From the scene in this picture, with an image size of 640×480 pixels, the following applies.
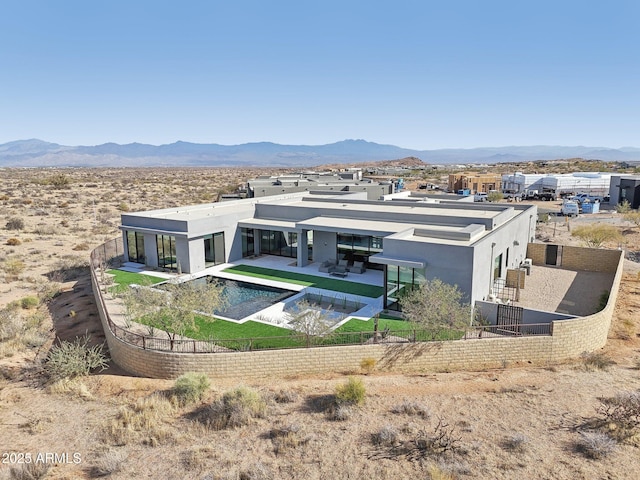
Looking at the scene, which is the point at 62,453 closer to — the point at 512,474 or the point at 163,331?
the point at 163,331

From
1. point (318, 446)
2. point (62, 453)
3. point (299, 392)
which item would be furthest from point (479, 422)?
point (62, 453)

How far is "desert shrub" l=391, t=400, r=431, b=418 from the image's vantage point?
44.1ft

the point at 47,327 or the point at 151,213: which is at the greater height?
the point at 151,213

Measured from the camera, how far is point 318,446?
39.5 feet

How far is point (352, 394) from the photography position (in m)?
14.1

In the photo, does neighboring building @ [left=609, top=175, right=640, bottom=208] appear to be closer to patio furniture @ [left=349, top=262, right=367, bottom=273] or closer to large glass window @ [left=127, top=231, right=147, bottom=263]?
patio furniture @ [left=349, top=262, right=367, bottom=273]

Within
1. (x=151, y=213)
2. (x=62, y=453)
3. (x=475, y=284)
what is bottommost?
(x=62, y=453)

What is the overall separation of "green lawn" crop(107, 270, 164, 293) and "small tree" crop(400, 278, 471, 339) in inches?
571

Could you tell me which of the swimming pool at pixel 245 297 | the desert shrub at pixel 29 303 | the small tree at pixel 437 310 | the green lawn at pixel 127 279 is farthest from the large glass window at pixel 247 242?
the small tree at pixel 437 310

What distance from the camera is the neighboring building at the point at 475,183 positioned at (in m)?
76.2

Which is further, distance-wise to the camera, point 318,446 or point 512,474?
point 318,446

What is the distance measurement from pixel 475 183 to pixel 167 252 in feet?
199

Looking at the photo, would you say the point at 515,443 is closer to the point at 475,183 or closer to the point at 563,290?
the point at 563,290

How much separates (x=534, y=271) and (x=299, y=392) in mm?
20015
